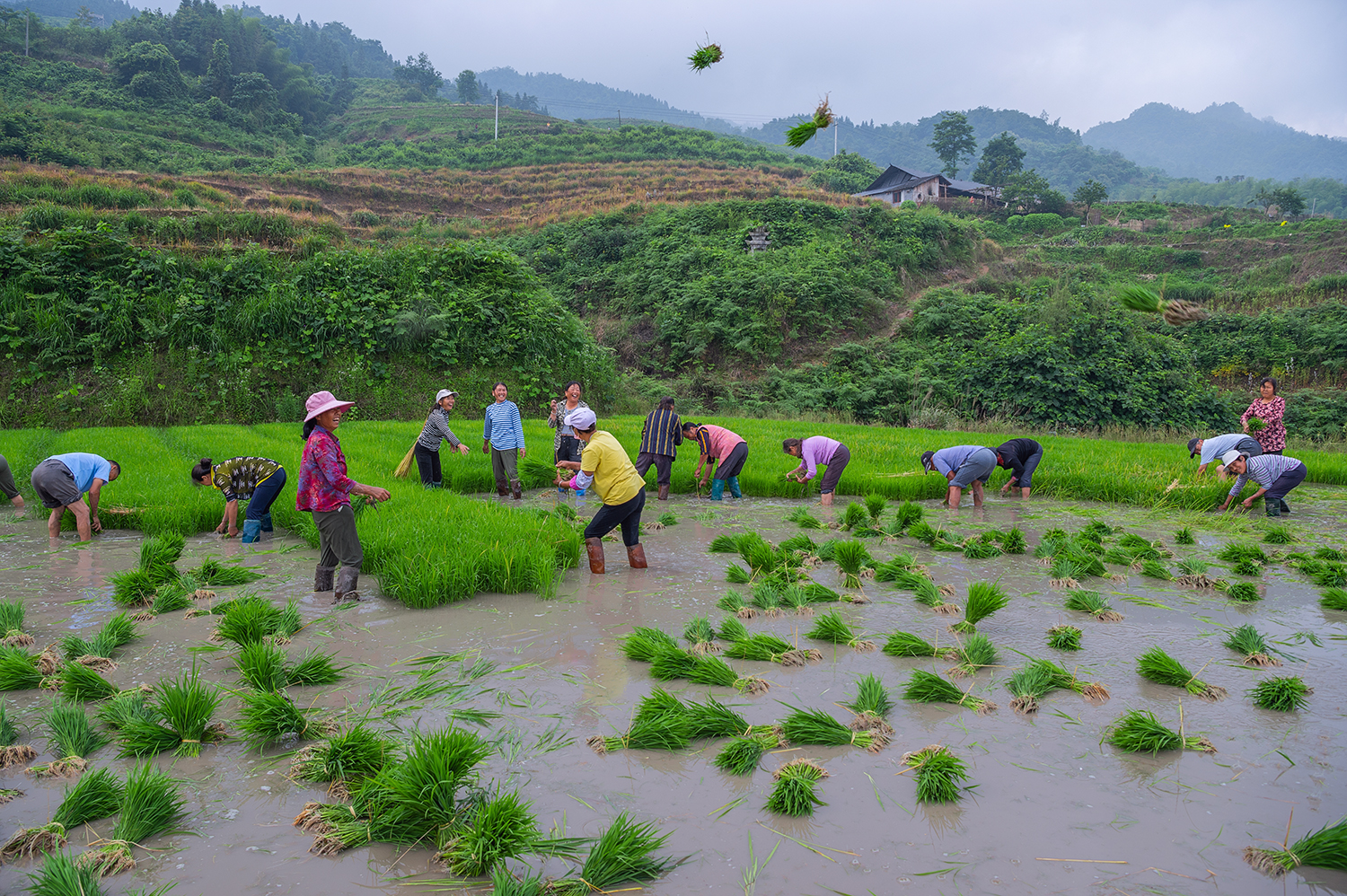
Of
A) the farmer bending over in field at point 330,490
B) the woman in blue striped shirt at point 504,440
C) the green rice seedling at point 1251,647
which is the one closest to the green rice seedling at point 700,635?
the farmer bending over in field at point 330,490

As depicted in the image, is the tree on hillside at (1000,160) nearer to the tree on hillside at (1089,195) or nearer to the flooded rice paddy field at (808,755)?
the tree on hillside at (1089,195)

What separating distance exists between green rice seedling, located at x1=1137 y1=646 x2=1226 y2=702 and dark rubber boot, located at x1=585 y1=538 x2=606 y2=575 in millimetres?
4081

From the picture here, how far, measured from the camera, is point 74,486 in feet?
23.7

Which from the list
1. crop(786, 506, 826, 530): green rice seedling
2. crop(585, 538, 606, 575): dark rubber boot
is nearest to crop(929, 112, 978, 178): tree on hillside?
crop(786, 506, 826, 530): green rice seedling

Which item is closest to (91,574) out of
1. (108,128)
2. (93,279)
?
(93,279)

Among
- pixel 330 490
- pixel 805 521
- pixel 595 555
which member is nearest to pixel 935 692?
pixel 595 555

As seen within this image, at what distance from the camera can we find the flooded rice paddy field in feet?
8.55

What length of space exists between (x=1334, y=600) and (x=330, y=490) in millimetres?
7769

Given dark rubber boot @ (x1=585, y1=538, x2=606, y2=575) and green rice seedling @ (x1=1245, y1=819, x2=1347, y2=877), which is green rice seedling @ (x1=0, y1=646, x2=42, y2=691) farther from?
green rice seedling @ (x1=1245, y1=819, x2=1347, y2=877)

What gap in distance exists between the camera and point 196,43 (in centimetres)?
6519

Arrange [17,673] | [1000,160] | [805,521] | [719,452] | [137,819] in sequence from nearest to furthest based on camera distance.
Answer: [137,819] < [17,673] < [805,521] < [719,452] < [1000,160]

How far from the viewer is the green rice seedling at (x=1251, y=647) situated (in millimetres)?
4473

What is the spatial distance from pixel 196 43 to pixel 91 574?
7943 centimetres

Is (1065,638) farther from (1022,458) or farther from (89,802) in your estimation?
(1022,458)
